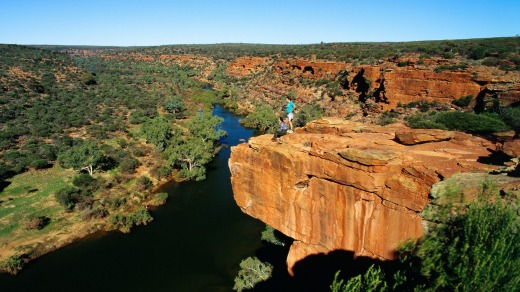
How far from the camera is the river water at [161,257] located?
2248 cm

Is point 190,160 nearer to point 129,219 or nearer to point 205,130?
point 205,130

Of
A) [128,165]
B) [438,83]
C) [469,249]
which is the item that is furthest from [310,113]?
[469,249]

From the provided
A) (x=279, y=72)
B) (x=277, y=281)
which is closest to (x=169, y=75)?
(x=279, y=72)

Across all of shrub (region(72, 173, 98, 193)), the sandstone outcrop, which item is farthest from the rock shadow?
shrub (region(72, 173, 98, 193))

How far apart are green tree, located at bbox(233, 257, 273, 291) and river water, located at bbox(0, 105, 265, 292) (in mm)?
1508

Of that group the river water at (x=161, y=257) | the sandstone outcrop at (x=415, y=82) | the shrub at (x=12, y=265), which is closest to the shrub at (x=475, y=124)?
the sandstone outcrop at (x=415, y=82)

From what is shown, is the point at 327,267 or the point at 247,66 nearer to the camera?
the point at 327,267

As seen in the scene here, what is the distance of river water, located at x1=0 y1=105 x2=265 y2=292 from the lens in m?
22.5

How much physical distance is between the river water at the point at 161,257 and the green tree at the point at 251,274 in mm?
1508

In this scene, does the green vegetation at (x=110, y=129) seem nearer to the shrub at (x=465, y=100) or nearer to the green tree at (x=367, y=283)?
the shrub at (x=465, y=100)

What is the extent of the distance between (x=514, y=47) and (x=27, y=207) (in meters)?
66.7

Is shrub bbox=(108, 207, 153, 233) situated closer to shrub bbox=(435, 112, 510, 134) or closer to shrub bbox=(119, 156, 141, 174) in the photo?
shrub bbox=(119, 156, 141, 174)

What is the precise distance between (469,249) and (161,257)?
2291cm

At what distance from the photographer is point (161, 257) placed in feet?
82.8
